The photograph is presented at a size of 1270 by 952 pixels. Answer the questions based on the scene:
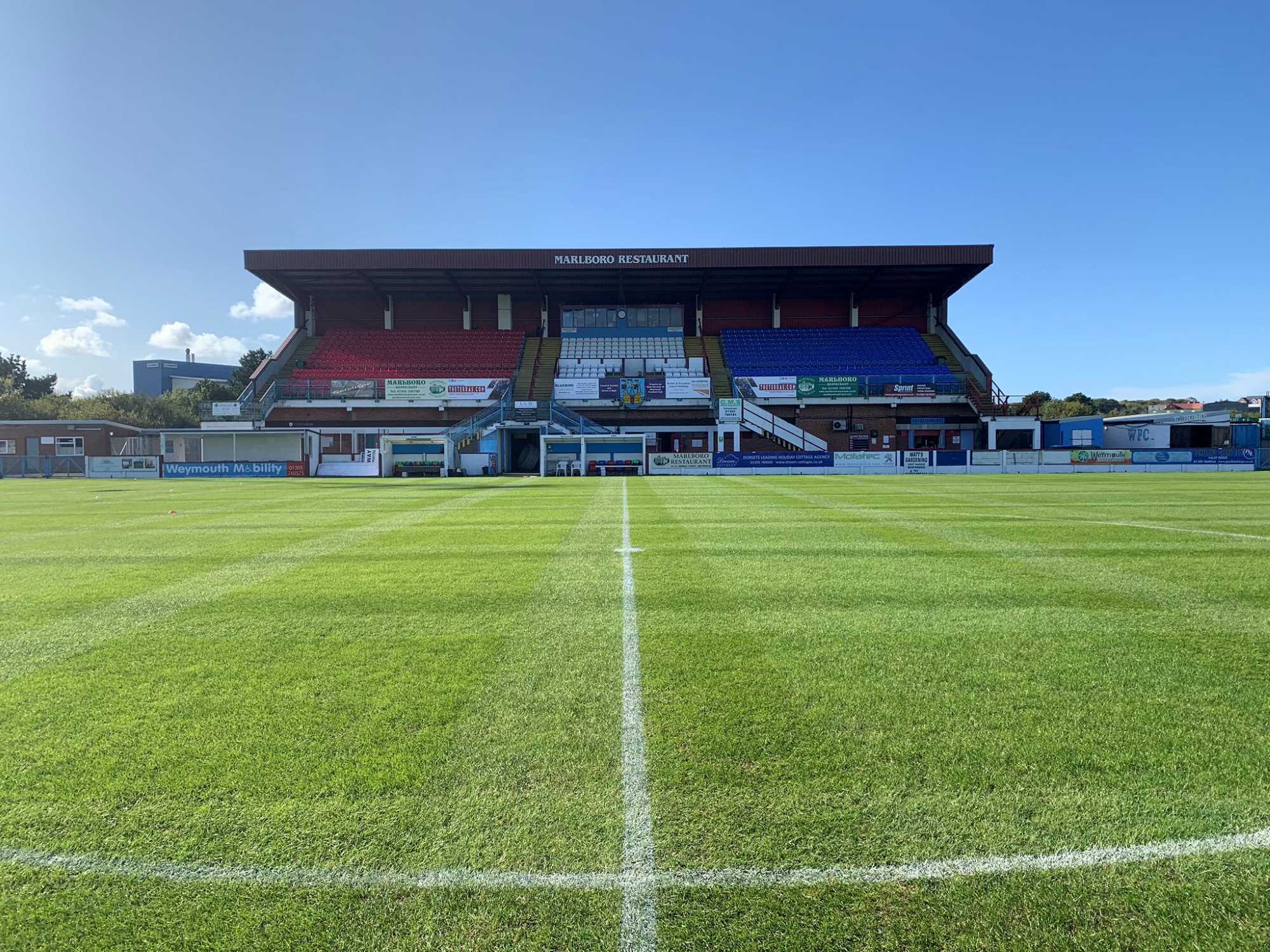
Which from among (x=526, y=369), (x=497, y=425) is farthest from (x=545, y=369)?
(x=497, y=425)

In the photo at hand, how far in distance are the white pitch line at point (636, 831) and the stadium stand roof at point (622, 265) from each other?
149 feet

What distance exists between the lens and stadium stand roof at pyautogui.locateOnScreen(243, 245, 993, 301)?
45.9 m

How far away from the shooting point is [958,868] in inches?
91.9

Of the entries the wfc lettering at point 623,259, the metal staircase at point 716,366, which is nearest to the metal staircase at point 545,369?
the wfc lettering at point 623,259

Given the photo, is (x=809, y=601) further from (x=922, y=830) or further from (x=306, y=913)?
(x=306, y=913)

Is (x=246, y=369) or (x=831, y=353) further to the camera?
(x=246, y=369)

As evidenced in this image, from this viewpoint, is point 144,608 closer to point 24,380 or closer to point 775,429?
point 775,429

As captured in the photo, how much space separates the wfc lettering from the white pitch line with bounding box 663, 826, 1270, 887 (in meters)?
46.8

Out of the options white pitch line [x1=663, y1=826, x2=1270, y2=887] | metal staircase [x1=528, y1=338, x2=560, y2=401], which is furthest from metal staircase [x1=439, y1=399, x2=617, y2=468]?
white pitch line [x1=663, y1=826, x2=1270, y2=887]

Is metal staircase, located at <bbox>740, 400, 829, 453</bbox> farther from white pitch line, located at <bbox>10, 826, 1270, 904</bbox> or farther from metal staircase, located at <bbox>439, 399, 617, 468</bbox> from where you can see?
white pitch line, located at <bbox>10, 826, 1270, 904</bbox>

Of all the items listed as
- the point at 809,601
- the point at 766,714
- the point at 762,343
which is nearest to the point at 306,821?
the point at 766,714

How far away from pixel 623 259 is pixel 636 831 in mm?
46998

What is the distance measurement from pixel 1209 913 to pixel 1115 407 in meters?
134

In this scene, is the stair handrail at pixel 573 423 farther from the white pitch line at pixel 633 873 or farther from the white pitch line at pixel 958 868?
the white pitch line at pixel 958 868
